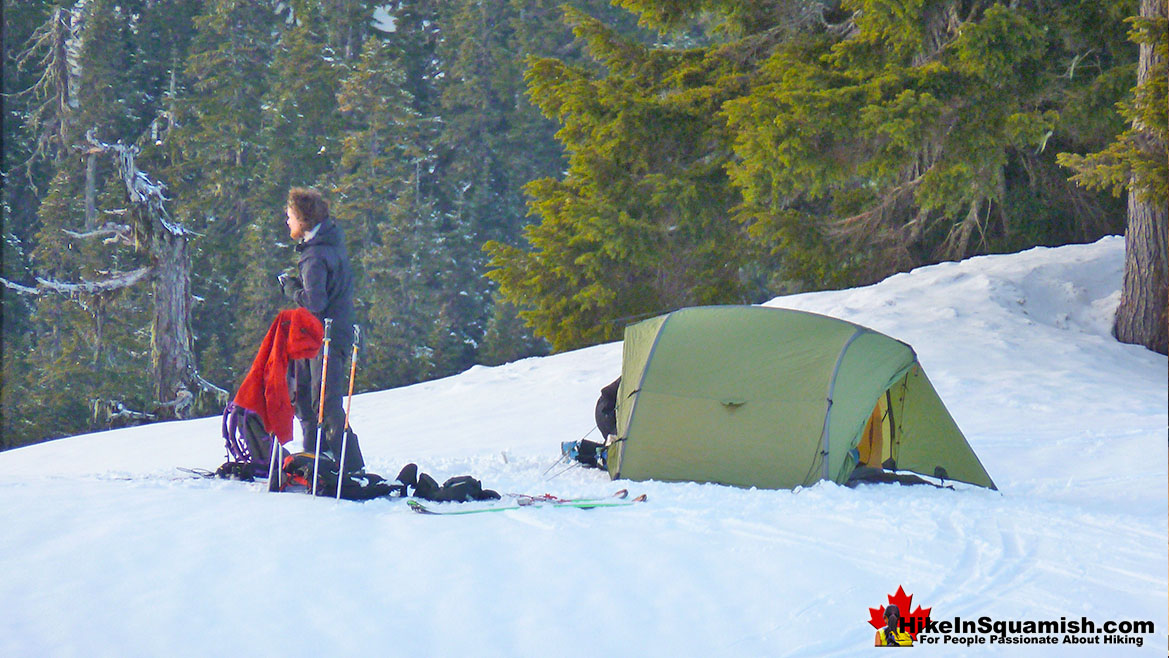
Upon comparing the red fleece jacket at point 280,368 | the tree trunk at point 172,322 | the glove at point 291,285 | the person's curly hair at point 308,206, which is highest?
the person's curly hair at point 308,206

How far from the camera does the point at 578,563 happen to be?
458 centimetres

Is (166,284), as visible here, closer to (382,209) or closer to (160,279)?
(160,279)

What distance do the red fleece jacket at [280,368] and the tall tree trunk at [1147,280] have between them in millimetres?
8920

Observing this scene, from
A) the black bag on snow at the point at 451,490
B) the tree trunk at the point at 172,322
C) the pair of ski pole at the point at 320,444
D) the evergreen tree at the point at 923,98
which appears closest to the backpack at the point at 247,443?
the pair of ski pole at the point at 320,444

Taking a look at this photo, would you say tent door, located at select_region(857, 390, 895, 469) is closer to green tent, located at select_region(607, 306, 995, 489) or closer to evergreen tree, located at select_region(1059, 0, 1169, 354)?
green tent, located at select_region(607, 306, 995, 489)

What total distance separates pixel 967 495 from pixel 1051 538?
1068mm

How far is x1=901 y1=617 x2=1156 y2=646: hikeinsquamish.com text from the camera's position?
4012 mm

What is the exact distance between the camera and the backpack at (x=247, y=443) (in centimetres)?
603

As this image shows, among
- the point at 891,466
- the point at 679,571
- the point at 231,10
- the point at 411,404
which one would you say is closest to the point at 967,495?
the point at 891,466

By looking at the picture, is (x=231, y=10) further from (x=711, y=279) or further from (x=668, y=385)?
(x=668, y=385)

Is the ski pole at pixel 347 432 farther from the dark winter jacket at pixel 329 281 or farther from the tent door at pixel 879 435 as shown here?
the tent door at pixel 879 435

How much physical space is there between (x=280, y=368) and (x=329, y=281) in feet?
2.06

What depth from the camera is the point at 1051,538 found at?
17.5 ft

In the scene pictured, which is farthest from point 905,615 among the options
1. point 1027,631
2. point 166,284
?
point 166,284
